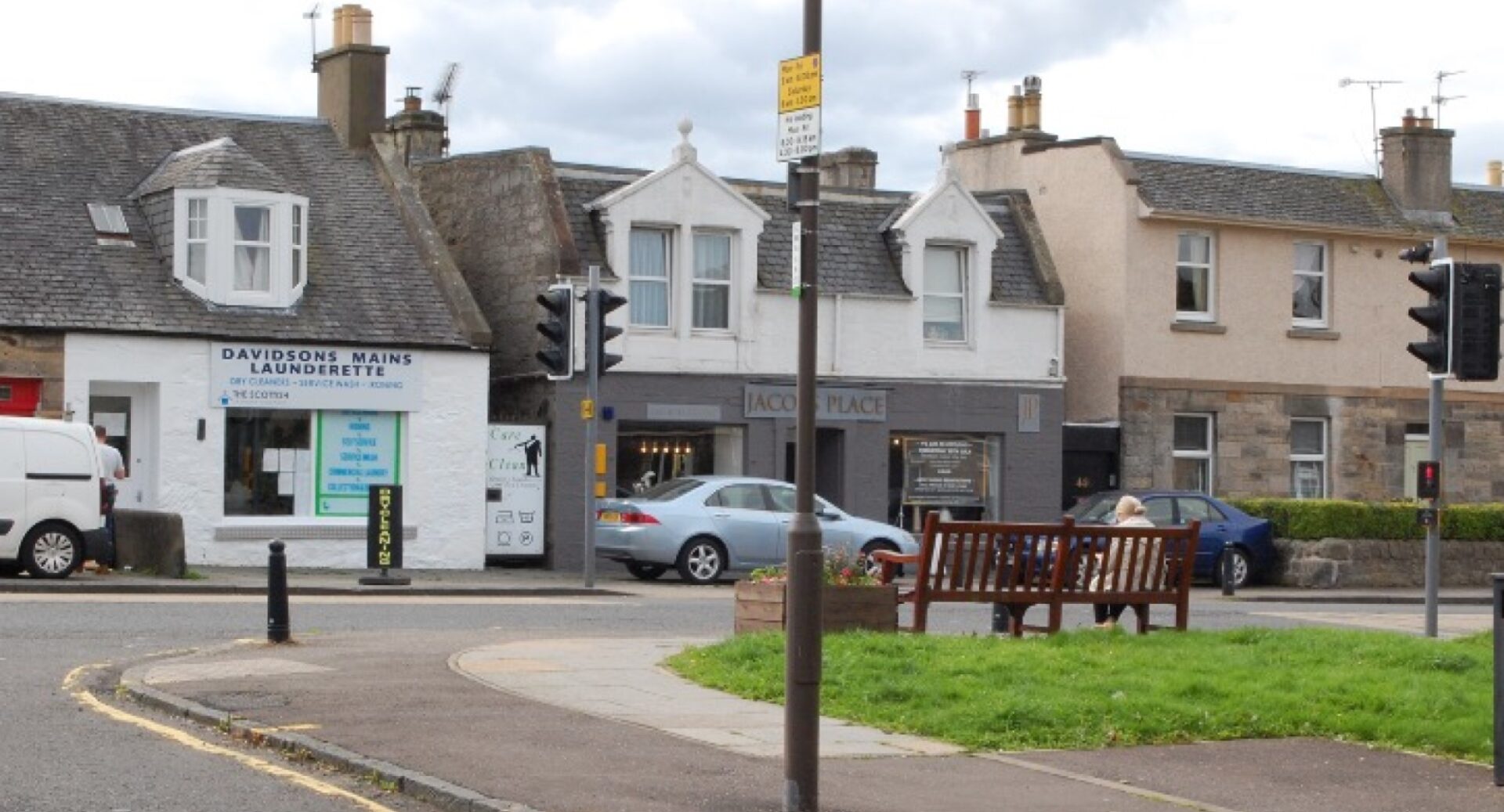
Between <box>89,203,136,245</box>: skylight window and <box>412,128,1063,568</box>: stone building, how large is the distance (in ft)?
20.0

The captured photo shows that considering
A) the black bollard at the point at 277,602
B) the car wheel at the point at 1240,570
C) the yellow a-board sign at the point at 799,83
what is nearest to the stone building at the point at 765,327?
the car wheel at the point at 1240,570

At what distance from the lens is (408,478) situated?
34.5 m

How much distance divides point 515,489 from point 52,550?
10.0 m

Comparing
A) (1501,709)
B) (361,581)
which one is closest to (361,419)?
(361,581)

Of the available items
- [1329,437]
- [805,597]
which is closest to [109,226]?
[1329,437]

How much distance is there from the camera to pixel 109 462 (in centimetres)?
2764

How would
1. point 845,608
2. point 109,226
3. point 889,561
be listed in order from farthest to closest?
point 109,226 → point 889,561 → point 845,608

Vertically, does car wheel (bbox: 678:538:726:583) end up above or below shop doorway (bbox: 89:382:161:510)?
below

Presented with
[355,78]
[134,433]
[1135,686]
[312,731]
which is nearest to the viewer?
[312,731]

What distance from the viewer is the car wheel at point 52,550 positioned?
86.7 ft

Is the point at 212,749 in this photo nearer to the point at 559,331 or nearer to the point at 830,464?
the point at 559,331

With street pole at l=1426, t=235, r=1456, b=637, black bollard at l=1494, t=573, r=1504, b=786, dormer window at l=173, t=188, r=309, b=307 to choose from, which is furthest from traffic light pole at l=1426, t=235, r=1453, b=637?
dormer window at l=173, t=188, r=309, b=307

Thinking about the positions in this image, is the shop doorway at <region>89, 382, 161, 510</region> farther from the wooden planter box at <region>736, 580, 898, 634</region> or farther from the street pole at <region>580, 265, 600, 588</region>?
the wooden planter box at <region>736, 580, 898, 634</region>

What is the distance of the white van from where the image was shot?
→ 2620 cm
